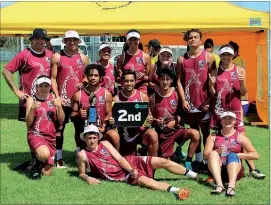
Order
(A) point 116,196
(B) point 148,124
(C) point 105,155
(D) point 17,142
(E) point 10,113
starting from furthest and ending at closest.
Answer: (E) point 10,113, (D) point 17,142, (B) point 148,124, (C) point 105,155, (A) point 116,196

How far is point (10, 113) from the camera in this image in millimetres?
13258

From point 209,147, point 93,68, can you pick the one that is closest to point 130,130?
point 93,68

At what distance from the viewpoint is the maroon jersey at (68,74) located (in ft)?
22.2

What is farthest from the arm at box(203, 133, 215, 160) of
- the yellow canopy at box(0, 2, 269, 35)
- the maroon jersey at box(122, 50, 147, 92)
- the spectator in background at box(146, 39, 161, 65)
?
the yellow canopy at box(0, 2, 269, 35)

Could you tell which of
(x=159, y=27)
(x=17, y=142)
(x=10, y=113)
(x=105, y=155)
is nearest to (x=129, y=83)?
(x=105, y=155)

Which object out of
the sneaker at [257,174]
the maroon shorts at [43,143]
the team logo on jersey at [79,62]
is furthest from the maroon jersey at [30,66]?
the sneaker at [257,174]

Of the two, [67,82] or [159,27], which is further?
[159,27]

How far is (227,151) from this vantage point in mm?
5973

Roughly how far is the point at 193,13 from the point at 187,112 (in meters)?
4.50

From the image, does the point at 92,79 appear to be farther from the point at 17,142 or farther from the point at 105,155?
the point at 17,142

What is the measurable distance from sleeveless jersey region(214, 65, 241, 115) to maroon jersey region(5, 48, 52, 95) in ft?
8.26

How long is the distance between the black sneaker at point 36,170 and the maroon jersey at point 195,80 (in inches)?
91.1

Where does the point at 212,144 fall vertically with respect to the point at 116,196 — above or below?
above

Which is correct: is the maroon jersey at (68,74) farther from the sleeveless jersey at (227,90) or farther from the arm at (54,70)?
the sleeveless jersey at (227,90)
